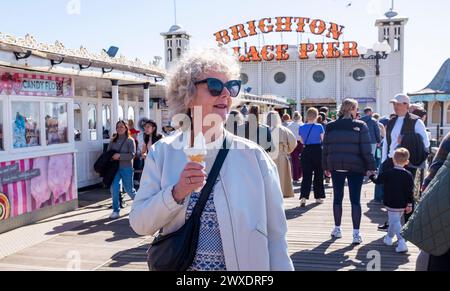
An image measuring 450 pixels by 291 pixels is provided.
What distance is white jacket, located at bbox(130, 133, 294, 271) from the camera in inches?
77.0

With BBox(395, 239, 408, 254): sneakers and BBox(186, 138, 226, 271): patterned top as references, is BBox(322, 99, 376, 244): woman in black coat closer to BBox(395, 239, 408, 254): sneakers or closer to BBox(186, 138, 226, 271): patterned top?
BBox(395, 239, 408, 254): sneakers

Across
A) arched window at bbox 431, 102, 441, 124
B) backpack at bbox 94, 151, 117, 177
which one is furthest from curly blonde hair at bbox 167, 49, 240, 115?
arched window at bbox 431, 102, 441, 124

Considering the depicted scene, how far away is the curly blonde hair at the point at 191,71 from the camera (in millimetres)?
2127

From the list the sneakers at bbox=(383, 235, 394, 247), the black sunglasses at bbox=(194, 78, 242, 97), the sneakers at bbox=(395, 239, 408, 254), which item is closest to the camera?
the black sunglasses at bbox=(194, 78, 242, 97)

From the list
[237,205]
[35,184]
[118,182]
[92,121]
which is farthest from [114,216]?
[237,205]

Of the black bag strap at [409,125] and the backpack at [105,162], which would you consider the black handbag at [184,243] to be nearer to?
the black bag strap at [409,125]

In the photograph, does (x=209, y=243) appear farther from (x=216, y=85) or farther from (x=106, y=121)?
(x=106, y=121)

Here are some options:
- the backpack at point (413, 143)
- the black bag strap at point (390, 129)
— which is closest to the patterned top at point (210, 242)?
the backpack at point (413, 143)

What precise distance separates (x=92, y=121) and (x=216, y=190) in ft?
32.5

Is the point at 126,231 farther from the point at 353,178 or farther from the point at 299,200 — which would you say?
the point at 299,200

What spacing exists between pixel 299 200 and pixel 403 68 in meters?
35.6

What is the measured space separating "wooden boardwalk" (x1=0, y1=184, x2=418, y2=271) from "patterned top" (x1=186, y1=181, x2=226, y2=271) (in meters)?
3.09

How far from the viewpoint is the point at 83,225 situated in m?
7.15
